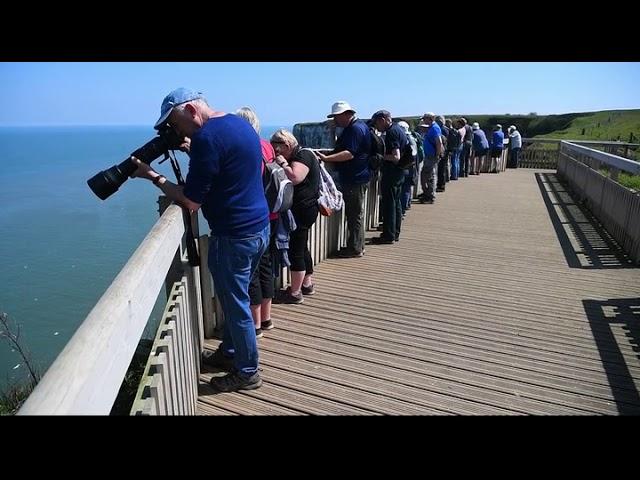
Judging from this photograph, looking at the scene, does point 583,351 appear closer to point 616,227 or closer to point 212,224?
point 212,224

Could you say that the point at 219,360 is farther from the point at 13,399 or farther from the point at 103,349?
the point at 13,399

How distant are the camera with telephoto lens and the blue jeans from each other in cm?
53

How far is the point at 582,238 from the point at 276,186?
228 inches

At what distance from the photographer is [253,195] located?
268cm

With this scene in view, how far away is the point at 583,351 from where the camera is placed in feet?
12.2

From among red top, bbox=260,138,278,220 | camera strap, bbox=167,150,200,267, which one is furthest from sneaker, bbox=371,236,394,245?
camera strap, bbox=167,150,200,267

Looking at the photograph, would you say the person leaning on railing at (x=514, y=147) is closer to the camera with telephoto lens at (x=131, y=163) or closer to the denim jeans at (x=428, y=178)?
the denim jeans at (x=428, y=178)

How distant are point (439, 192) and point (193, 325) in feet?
30.7

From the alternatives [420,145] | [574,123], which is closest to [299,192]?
[420,145]

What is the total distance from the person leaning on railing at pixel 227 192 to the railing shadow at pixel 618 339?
2.36m

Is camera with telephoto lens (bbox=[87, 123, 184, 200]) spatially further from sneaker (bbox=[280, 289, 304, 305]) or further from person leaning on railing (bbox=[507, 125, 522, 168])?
person leaning on railing (bbox=[507, 125, 522, 168])

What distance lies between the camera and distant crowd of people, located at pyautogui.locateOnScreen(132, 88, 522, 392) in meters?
2.47
